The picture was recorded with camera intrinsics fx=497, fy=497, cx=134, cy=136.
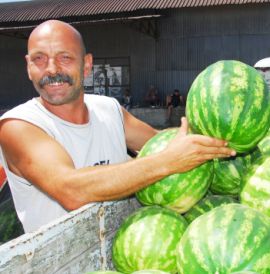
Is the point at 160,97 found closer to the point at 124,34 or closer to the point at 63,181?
the point at 124,34

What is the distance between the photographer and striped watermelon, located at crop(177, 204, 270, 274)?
5.91 ft

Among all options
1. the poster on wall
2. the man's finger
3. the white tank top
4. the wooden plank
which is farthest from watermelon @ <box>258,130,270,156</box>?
the poster on wall

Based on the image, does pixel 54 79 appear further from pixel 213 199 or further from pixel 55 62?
pixel 213 199

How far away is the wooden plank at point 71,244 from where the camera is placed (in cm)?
163

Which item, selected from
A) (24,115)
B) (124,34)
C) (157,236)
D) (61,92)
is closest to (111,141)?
(61,92)

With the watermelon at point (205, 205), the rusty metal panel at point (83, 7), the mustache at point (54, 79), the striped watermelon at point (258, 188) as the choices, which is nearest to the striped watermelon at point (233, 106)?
the striped watermelon at point (258, 188)

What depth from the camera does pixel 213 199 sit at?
2.53 meters

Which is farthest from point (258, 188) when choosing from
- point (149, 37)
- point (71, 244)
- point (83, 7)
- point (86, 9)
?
point (83, 7)

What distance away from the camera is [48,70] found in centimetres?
299

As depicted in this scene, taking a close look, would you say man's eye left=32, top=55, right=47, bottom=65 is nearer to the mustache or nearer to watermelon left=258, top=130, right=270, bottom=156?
the mustache

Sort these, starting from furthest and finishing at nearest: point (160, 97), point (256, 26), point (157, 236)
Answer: point (160, 97) < point (256, 26) < point (157, 236)

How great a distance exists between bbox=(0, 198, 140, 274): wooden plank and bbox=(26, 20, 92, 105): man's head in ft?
2.97

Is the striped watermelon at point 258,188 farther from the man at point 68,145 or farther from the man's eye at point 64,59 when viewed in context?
the man's eye at point 64,59

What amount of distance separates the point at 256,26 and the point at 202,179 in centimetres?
1871
